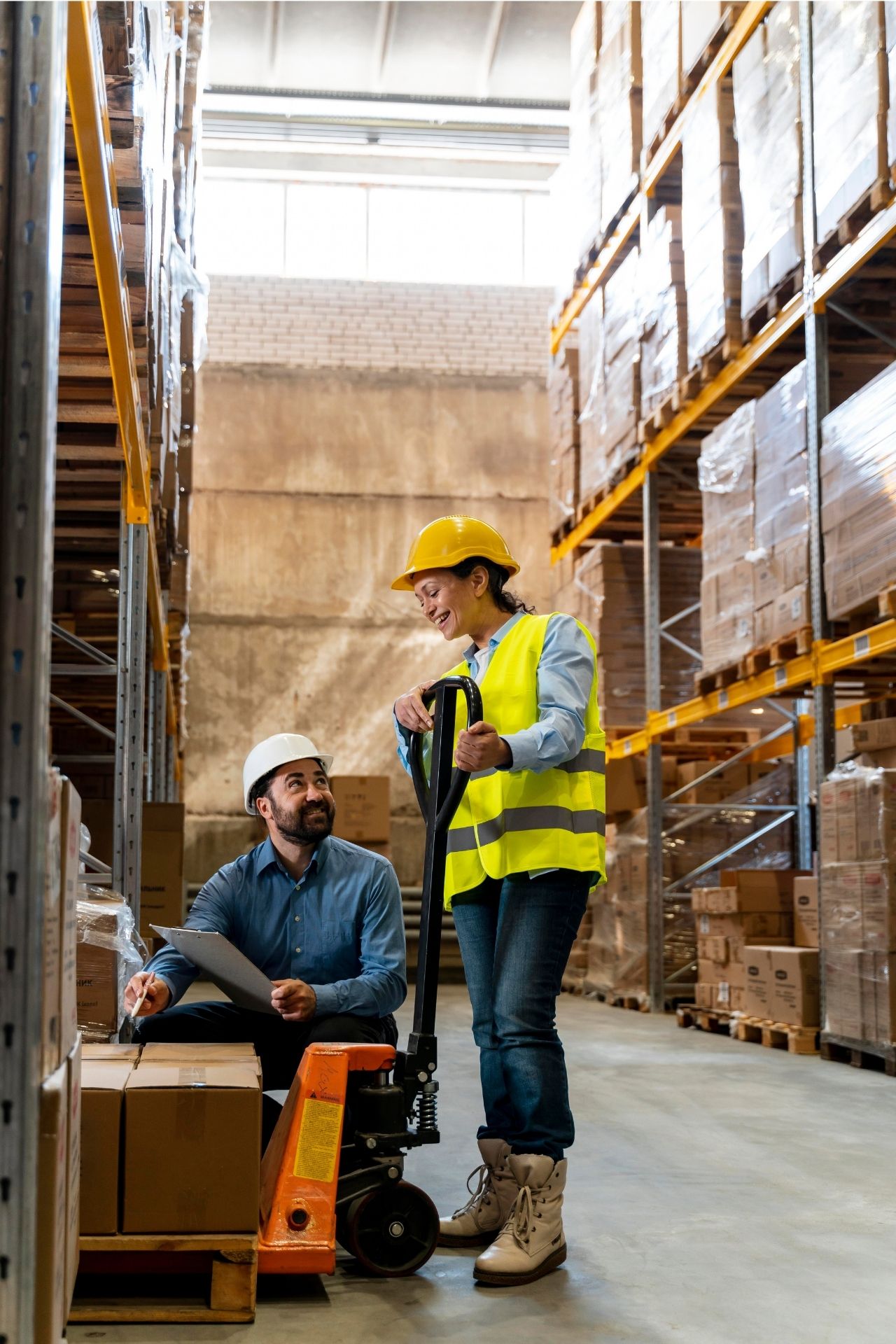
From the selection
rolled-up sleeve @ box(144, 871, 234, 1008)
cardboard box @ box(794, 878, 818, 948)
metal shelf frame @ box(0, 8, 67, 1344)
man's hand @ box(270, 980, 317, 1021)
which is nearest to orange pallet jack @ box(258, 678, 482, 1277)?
man's hand @ box(270, 980, 317, 1021)

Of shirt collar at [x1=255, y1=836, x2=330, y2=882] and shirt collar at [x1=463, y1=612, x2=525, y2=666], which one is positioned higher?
shirt collar at [x1=463, y1=612, x2=525, y2=666]

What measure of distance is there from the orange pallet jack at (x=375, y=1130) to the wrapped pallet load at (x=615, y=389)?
765 cm

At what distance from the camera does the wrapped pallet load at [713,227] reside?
28.8 feet

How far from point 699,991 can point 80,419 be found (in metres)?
5.73

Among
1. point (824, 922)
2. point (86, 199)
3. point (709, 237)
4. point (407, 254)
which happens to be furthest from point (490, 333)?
point (86, 199)

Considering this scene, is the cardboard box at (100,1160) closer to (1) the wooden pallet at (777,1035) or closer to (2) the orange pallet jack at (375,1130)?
(2) the orange pallet jack at (375,1130)

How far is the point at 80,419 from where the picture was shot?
5641 mm

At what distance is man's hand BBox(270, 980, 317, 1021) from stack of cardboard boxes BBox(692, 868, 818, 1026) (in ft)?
17.3

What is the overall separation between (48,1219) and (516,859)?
164 cm

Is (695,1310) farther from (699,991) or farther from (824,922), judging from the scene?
(699,991)

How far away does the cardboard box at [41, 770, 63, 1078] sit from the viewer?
6.19ft

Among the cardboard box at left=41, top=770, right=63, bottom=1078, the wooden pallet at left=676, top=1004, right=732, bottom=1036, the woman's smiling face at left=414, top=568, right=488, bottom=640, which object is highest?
the woman's smiling face at left=414, top=568, right=488, bottom=640

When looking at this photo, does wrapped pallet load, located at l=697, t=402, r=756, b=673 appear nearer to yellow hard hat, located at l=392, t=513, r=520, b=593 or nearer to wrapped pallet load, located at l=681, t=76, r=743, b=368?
wrapped pallet load, located at l=681, t=76, r=743, b=368

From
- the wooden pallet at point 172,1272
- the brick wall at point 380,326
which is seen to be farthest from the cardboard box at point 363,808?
the wooden pallet at point 172,1272
